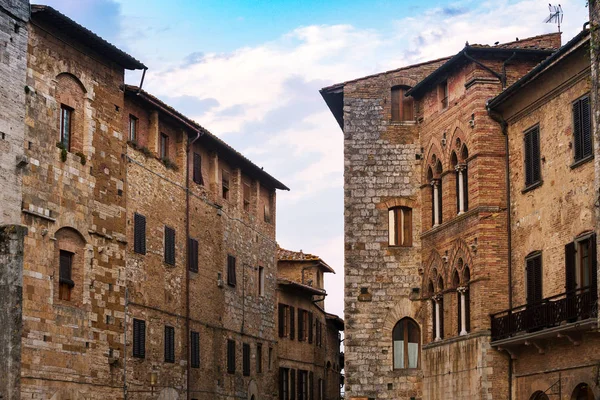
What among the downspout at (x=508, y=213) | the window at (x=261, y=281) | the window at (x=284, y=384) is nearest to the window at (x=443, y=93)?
the downspout at (x=508, y=213)

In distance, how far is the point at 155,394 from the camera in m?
38.4

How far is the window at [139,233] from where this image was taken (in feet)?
123

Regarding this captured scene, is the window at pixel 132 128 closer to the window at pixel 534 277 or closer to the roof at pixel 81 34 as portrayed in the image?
the roof at pixel 81 34

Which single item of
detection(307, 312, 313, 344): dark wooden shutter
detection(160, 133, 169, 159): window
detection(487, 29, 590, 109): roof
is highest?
detection(160, 133, 169, 159): window

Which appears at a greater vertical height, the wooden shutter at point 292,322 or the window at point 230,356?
the wooden shutter at point 292,322

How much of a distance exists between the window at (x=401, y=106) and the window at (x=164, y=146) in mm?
8017

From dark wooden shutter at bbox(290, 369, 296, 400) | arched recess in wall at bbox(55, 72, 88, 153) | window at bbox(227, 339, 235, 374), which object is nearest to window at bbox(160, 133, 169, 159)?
arched recess in wall at bbox(55, 72, 88, 153)

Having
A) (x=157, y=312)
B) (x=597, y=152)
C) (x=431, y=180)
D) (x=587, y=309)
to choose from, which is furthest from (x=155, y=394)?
(x=597, y=152)

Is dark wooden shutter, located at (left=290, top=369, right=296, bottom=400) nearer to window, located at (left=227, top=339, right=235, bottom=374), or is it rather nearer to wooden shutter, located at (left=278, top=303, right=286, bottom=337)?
wooden shutter, located at (left=278, top=303, right=286, bottom=337)

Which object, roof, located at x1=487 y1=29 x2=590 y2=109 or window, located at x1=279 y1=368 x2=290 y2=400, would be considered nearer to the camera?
roof, located at x1=487 y1=29 x2=590 y2=109

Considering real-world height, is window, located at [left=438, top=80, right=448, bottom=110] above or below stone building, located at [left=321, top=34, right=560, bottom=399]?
above

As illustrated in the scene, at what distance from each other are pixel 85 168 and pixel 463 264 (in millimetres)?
10931

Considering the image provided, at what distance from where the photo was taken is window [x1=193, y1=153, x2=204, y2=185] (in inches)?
1709

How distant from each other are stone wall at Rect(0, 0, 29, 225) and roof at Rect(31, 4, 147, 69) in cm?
60
